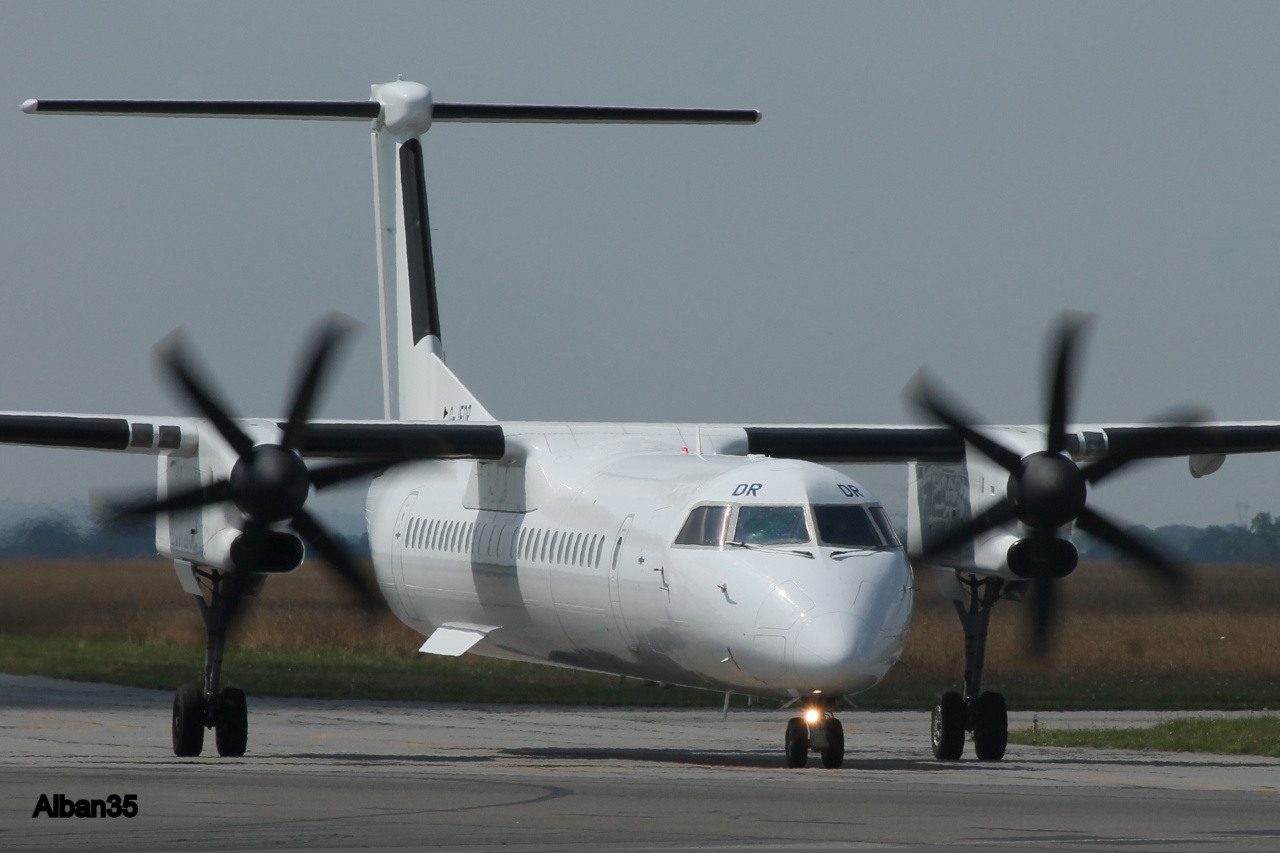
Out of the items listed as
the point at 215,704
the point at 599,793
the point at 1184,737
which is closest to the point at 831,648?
the point at 599,793

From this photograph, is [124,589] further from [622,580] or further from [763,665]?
[763,665]

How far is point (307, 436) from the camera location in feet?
67.9

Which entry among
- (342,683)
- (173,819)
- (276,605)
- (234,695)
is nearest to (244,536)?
(234,695)

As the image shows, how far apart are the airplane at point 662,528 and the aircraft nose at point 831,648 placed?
0.02 m

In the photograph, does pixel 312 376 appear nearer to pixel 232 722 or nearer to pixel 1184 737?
pixel 232 722

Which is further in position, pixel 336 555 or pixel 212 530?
pixel 336 555

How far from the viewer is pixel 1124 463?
20938mm

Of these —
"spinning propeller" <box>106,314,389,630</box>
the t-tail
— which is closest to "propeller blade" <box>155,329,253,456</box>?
"spinning propeller" <box>106,314,389,630</box>

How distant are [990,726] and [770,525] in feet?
15.5

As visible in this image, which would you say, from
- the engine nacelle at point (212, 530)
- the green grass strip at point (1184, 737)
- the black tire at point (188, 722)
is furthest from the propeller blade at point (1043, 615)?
the black tire at point (188, 722)

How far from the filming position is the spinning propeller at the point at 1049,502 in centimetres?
1936

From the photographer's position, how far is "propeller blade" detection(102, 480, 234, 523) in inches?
770

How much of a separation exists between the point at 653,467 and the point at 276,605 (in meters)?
29.8

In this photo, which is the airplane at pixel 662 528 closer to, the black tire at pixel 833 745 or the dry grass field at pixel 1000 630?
the black tire at pixel 833 745
